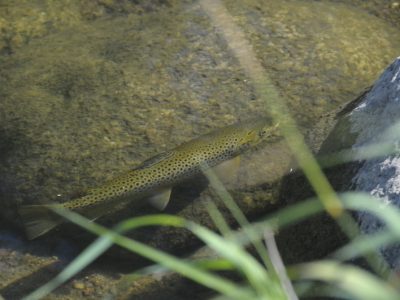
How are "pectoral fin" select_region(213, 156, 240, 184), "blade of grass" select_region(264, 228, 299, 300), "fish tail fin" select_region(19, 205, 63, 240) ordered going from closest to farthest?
1. "blade of grass" select_region(264, 228, 299, 300)
2. "fish tail fin" select_region(19, 205, 63, 240)
3. "pectoral fin" select_region(213, 156, 240, 184)

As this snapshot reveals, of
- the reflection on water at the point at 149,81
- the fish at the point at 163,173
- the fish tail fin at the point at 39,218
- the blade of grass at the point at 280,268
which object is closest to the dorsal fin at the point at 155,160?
the fish at the point at 163,173

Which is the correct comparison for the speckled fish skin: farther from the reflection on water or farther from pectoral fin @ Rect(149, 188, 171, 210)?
the reflection on water

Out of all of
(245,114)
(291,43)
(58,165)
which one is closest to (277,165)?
(245,114)

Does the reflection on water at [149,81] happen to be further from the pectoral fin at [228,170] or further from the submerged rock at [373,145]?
the submerged rock at [373,145]

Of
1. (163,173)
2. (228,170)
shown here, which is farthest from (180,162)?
(228,170)

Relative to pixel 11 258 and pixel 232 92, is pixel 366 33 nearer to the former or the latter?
pixel 232 92

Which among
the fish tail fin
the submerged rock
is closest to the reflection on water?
the fish tail fin

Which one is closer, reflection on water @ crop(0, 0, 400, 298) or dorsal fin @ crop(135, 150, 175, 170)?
dorsal fin @ crop(135, 150, 175, 170)

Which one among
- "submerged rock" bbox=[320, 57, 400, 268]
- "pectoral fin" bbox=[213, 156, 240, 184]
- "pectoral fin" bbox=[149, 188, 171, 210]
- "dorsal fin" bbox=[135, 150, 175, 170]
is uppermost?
"submerged rock" bbox=[320, 57, 400, 268]
